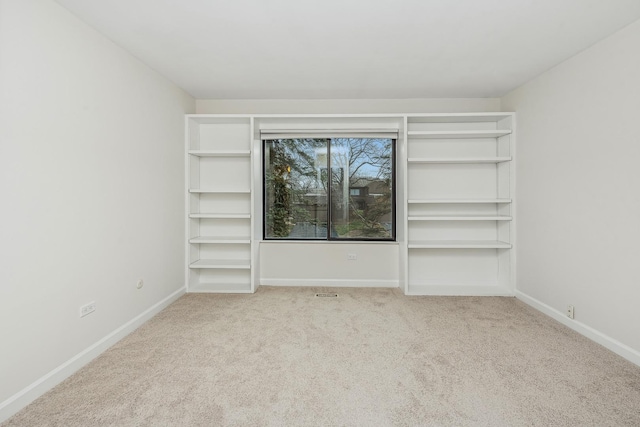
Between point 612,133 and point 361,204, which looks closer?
point 612,133

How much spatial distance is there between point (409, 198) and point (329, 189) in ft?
3.45

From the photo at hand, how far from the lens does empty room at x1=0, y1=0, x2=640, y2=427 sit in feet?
5.68

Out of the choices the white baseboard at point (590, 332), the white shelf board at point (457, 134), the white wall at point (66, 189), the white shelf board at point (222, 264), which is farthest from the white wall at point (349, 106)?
the white baseboard at point (590, 332)

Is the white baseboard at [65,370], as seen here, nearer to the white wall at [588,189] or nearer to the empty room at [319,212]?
the empty room at [319,212]

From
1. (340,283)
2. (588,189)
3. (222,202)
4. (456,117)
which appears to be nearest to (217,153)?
(222,202)

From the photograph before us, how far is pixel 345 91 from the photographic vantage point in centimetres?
350

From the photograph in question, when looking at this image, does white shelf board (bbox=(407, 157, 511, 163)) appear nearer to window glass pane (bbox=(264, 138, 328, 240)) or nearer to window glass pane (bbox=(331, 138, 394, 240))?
window glass pane (bbox=(331, 138, 394, 240))

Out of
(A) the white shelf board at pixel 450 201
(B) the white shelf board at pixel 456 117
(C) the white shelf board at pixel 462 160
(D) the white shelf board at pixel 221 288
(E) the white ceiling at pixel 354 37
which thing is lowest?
(D) the white shelf board at pixel 221 288

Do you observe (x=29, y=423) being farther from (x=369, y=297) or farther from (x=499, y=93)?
(x=499, y=93)

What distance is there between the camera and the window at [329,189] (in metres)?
4.09

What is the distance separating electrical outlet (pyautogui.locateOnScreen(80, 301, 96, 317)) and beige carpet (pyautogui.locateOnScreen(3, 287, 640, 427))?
36cm

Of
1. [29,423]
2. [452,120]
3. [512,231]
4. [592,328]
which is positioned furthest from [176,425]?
[452,120]

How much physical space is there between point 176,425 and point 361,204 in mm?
3124

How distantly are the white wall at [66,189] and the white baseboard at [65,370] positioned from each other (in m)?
0.01
